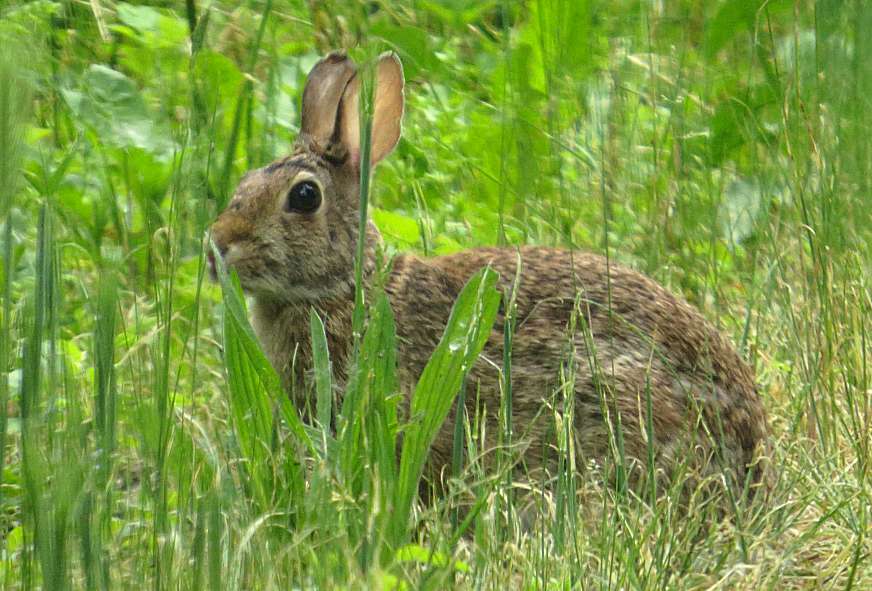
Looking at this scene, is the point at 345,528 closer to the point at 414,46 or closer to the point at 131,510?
the point at 131,510

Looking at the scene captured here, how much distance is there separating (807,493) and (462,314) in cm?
88

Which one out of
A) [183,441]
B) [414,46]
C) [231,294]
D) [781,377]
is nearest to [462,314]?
[231,294]

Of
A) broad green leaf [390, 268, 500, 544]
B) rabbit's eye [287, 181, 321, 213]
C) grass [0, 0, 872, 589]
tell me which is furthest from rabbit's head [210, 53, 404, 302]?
broad green leaf [390, 268, 500, 544]

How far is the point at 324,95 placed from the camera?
4.71m

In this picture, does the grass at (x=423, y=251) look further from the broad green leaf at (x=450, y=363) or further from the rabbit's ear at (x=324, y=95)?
the rabbit's ear at (x=324, y=95)

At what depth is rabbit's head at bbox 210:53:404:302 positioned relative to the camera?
14.4 ft

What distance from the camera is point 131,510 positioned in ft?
11.1

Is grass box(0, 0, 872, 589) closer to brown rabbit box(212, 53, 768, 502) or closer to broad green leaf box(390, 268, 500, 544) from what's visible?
broad green leaf box(390, 268, 500, 544)

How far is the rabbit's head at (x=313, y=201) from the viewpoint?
14.4ft

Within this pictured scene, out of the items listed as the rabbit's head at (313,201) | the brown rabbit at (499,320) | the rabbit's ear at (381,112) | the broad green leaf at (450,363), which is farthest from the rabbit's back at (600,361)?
the broad green leaf at (450,363)

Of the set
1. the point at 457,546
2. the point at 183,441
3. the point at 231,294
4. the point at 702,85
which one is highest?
the point at 702,85

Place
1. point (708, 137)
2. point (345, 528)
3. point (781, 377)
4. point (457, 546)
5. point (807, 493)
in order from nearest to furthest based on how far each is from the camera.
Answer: point (345, 528)
point (457, 546)
point (807, 493)
point (781, 377)
point (708, 137)

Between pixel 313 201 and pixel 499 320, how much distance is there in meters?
0.61

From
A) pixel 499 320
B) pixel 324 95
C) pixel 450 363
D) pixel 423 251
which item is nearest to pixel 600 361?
pixel 499 320
